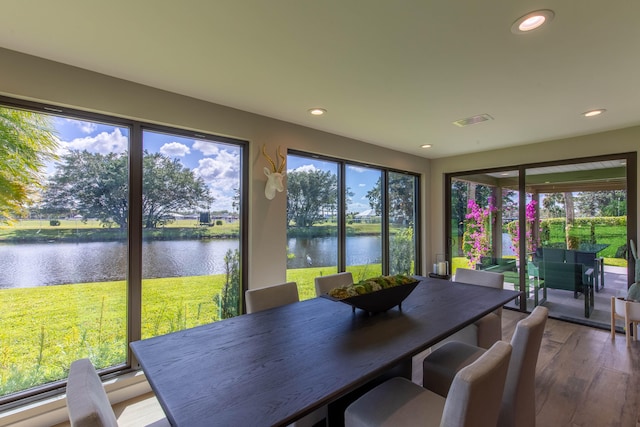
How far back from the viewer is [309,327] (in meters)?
1.67

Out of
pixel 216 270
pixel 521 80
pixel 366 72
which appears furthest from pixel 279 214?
pixel 521 80

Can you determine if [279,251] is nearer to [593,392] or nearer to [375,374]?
[375,374]

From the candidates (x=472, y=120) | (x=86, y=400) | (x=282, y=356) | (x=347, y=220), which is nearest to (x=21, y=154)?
(x=86, y=400)

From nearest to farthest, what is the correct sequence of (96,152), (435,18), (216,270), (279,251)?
(435,18) → (96,152) → (216,270) → (279,251)

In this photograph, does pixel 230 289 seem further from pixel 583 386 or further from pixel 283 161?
pixel 583 386

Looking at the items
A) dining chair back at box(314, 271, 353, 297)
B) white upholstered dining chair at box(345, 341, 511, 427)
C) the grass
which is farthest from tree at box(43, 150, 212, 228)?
white upholstered dining chair at box(345, 341, 511, 427)

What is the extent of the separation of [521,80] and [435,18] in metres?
1.18

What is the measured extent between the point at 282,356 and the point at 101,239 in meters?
1.92

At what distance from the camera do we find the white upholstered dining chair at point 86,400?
2.72ft

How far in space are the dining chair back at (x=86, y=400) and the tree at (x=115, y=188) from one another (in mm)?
1566

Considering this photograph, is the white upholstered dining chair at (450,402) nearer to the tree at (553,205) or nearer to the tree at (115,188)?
the tree at (115,188)

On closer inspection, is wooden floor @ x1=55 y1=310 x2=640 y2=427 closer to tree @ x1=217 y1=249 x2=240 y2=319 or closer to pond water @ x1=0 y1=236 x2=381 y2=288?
tree @ x1=217 y1=249 x2=240 y2=319

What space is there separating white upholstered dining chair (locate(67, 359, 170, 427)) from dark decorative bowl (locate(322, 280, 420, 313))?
1.06 meters

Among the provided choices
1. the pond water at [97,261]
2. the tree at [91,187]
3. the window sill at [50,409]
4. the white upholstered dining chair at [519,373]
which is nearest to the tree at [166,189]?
the tree at [91,187]
